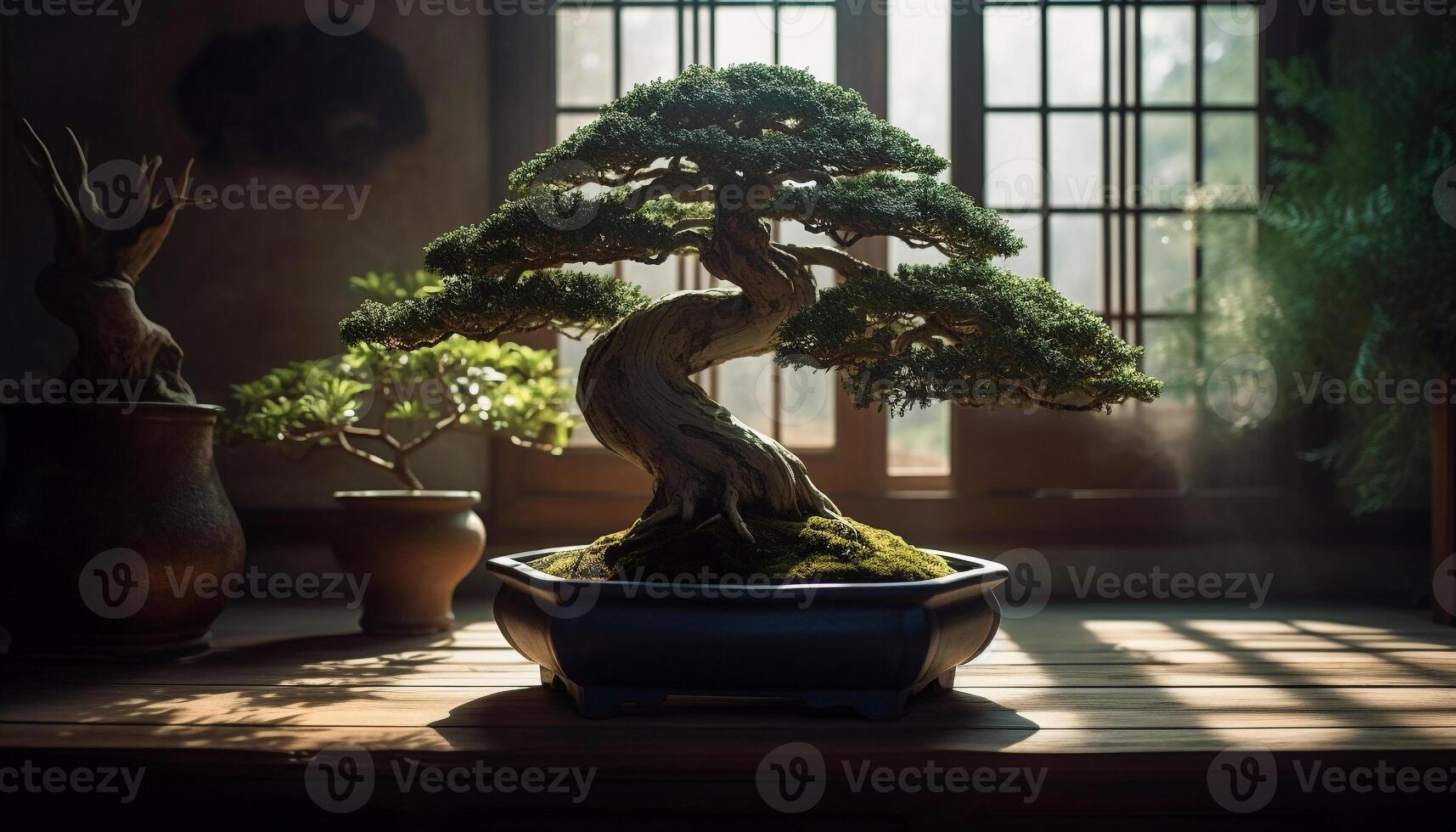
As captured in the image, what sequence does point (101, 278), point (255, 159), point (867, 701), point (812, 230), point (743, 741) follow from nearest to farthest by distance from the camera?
point (743, 741) → point (867, 701) → point (812, 230) → point (101, 278) → point (255, 159)

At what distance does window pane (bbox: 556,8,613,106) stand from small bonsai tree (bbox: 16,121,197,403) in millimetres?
1444

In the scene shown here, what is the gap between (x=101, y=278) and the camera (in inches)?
84.2

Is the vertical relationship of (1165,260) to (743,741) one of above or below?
above

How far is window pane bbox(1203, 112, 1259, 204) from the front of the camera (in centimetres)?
332

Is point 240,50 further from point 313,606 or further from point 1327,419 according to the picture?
point 1327,419

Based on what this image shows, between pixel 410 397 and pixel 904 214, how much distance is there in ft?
4.68

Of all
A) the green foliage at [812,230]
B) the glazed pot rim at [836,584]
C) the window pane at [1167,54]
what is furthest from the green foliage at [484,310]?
the window pane at [1167,54]

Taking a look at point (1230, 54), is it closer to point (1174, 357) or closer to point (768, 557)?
point (1174, 357)

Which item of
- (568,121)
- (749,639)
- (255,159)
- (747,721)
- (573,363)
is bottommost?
(747,721)

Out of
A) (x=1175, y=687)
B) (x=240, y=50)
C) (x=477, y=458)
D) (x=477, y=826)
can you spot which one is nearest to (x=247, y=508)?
(x=477, y=458)

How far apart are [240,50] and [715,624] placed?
2570mm

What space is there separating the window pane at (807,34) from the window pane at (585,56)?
536 millimetres

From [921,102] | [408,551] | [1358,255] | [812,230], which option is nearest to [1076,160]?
[921,102]

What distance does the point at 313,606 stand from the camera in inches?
118
